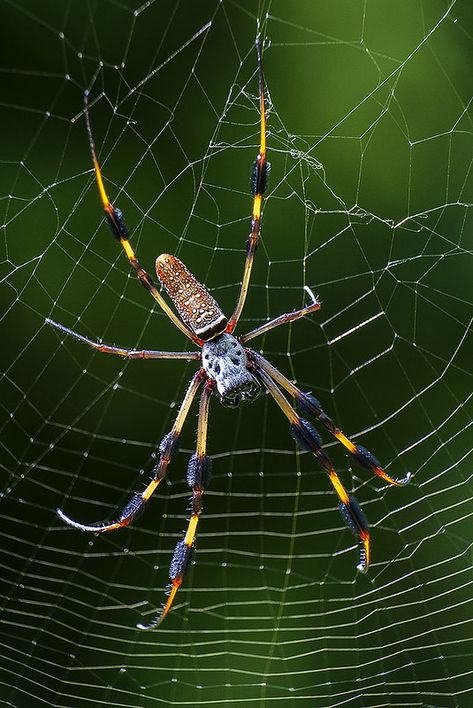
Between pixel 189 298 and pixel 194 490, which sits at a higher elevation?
pixel 189 298

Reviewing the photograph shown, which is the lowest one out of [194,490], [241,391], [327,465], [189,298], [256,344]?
[194,490]

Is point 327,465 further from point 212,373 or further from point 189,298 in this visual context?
point 189,298

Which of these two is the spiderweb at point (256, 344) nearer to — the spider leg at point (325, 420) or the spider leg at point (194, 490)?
the spider leg at point (325, 420)

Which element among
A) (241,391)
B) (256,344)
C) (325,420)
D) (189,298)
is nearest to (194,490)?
(241,391)

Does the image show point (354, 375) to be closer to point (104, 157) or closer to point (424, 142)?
point (424, 142)

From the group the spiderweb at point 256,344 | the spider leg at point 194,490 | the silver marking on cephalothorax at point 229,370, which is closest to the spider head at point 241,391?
the silver marking on cephalothorax at point 229,370

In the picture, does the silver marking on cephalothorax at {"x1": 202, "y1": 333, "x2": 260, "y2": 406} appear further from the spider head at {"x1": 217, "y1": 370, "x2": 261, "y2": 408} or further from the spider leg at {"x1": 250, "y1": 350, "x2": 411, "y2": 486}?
the spider leg at {"x1": 250, "y1": 350, "x2": 411, "y2": 486}
